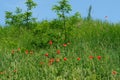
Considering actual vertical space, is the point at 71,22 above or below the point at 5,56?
above

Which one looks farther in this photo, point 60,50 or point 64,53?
point 60,50

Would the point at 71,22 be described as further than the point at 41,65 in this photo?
Yes

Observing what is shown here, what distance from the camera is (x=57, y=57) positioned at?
1269 centimetres

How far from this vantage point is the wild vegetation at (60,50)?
36.1 feet

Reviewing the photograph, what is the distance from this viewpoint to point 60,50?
1368 cm

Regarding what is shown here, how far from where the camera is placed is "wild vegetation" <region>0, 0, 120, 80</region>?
11000 mm

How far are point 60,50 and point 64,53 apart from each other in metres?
0.53

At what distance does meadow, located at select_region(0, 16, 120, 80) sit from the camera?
1095cm

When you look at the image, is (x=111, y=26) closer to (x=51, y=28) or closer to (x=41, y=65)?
(x=51, y=28)

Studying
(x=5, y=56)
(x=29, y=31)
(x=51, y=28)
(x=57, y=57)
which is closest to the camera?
(x=57, y=57)

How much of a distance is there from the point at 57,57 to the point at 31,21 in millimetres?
7190

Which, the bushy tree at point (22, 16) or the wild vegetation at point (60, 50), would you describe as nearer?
the wild vegetation at point (60, 50)

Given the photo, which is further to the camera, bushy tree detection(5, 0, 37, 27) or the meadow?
bushy tree detection(5, 0, 37, 27)

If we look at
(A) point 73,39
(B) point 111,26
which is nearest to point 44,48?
(A) point 73,39
